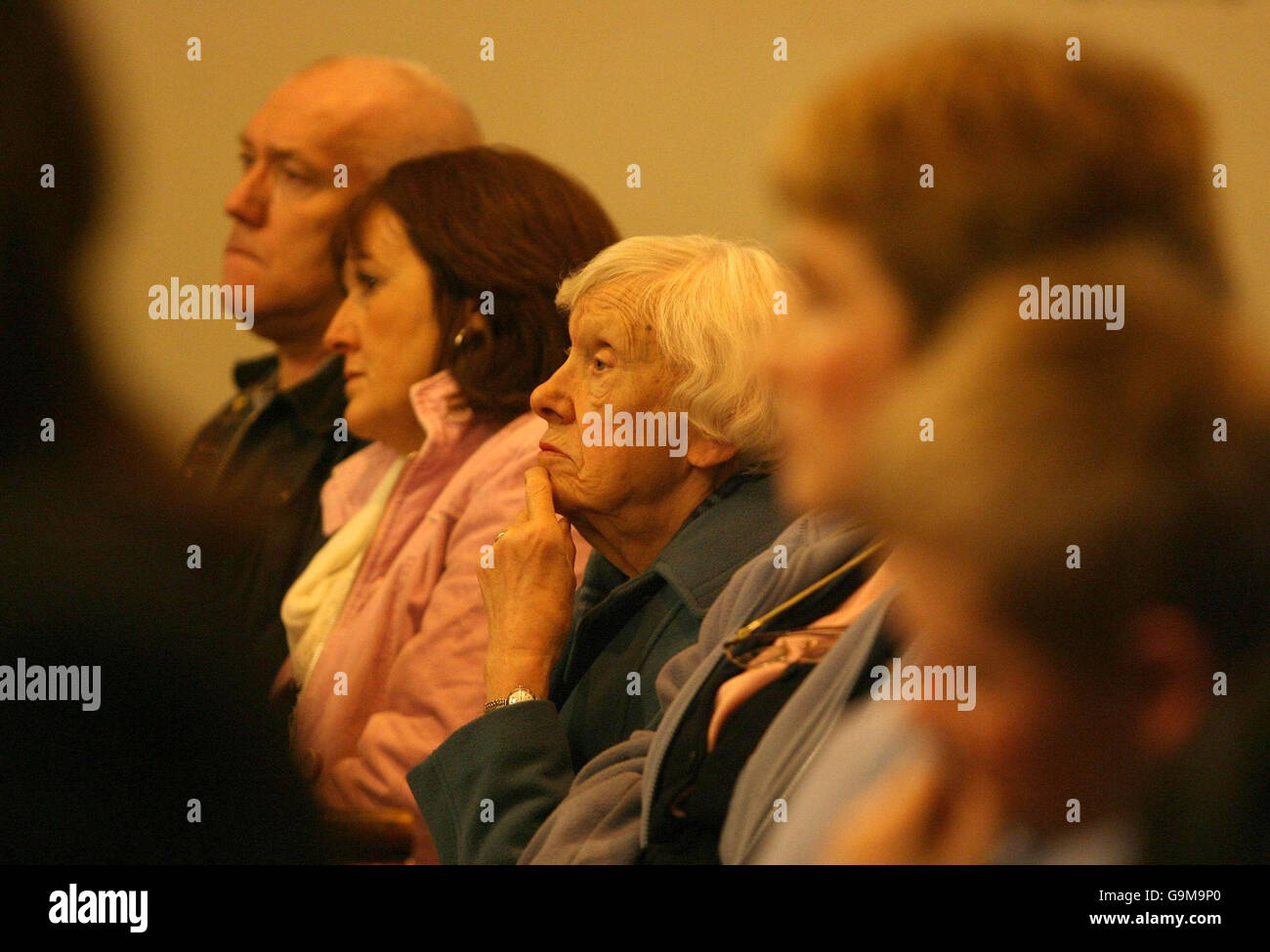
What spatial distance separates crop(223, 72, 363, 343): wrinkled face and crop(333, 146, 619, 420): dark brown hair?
175 millimetres

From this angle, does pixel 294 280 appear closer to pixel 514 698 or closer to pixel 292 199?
pixel 292 199

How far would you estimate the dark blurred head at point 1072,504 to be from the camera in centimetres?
149

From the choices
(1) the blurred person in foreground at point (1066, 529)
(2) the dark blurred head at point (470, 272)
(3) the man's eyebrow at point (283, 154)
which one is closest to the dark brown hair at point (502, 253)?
(2) the dark blurred head at point (470, 272)

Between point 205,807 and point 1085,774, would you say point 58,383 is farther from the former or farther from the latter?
point 1085,774

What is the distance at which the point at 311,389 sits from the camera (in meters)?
2.25

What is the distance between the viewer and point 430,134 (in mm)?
2164

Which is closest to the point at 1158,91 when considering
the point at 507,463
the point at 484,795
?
the point at 507,463

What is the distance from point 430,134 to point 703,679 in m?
0.94

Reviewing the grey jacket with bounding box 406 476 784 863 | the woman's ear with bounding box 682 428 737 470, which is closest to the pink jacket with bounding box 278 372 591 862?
the grey jacket with bounding box 406 476 784 863

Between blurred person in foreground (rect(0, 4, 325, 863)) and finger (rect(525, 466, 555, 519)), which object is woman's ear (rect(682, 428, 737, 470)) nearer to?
finger (rect(525, 466, 555, 519))

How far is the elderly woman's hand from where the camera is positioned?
1.91 m

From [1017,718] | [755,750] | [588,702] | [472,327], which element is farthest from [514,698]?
[1017,718]

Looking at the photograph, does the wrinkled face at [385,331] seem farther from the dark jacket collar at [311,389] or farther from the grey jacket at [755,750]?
the grey jacket at [755,750]

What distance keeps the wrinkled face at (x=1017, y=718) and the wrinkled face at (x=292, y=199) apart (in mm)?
1079
